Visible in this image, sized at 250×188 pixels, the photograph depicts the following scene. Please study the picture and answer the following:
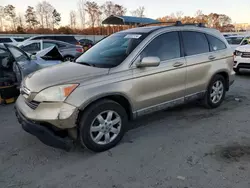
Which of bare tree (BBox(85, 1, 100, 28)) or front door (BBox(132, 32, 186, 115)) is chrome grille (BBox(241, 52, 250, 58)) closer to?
front door (BBox(132, 32, 186, 115))

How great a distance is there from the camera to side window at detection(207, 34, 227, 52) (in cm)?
487

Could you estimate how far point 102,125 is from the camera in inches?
132

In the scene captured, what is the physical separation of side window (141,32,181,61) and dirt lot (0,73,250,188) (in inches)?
50.4

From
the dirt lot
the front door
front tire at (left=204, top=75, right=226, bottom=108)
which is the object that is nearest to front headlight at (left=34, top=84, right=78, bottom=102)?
the dirt lot

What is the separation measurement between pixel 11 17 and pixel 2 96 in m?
46.9

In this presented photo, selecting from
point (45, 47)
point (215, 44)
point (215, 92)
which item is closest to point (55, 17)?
point (45, 47)

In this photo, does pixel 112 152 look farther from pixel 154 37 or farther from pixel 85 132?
pixel 154 37

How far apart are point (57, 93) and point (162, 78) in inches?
67.5

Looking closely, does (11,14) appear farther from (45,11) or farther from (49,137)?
(49,137)

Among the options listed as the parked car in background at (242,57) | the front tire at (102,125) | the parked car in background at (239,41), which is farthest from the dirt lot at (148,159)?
the parked car in background at (239,41)

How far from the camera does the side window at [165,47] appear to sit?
384 cm

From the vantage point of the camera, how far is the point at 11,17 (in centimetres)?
4584

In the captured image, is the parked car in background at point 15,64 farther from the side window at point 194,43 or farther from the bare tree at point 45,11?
the bare tree at point 45,11

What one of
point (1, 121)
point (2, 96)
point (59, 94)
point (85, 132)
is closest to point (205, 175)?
point (85, 132)
